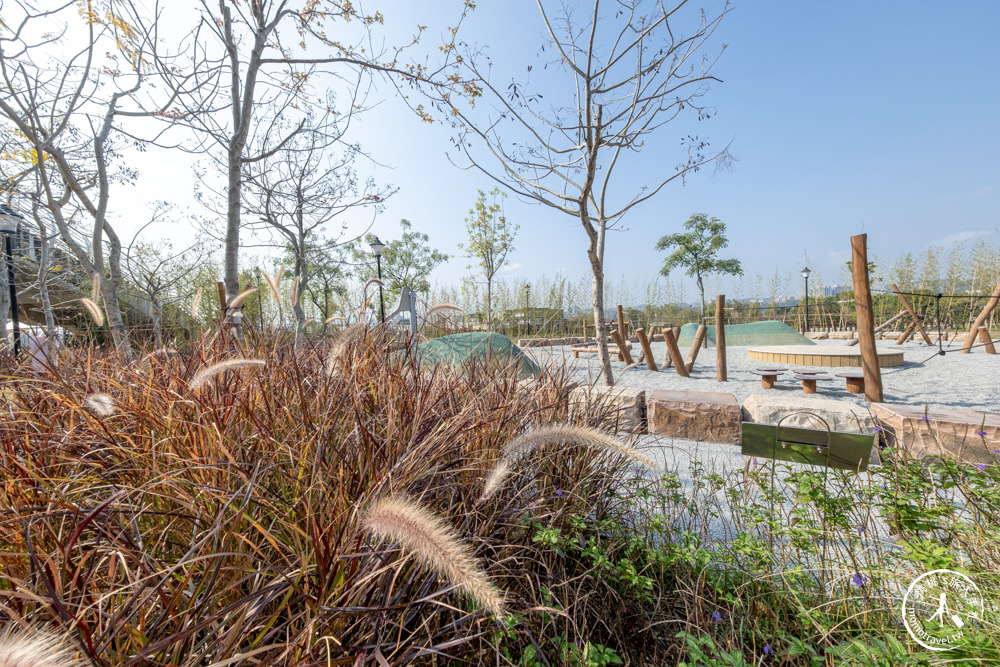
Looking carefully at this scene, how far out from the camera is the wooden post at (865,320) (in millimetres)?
4188

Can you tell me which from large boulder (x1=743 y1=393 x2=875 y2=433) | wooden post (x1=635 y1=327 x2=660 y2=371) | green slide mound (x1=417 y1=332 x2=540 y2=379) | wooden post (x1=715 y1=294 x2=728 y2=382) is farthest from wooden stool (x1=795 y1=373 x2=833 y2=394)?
green slide mound (x1=417 y1=332 x2=540 y2=379)

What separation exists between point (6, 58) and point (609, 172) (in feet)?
24.8

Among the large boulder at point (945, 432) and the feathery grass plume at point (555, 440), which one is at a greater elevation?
the feathery grass plume at point (555, 440)

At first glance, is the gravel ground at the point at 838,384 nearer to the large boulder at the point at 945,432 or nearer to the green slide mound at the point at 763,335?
the large boulder at the point at 945,432

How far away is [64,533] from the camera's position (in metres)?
1.00

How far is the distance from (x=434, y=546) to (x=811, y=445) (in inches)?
69.9

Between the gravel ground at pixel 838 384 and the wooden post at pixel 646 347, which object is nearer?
the gravel ground at pixel 838 384

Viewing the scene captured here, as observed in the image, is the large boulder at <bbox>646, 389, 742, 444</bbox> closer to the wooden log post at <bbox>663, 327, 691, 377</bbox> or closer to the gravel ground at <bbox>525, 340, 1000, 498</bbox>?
the gravel ground at <bbox>525, 340, 1000, 498</bbox>

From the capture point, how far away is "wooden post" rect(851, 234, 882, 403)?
419cm

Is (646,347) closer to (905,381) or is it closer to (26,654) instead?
(905,381)

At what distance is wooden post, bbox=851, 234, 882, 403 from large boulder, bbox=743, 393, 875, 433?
1.99 ft

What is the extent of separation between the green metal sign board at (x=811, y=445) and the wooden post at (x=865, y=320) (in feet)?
11.5

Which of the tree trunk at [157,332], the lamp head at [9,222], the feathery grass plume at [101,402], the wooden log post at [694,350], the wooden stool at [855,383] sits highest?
the lamp head at [9,222]

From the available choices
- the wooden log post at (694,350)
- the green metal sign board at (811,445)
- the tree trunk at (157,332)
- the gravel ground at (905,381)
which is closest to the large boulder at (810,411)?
the gravel ground at (905,381)
